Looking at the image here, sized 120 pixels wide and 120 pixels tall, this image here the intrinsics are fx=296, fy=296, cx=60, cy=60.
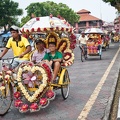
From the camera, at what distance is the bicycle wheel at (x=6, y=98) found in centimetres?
593

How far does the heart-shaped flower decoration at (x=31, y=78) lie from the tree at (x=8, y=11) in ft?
142

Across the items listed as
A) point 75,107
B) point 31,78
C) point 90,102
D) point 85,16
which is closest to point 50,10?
point 85,16

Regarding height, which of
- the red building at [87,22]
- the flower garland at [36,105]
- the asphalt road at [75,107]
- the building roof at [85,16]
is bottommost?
the asphalt road at [75,107]

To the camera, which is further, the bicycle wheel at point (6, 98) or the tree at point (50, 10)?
the tree at point (50, 10)

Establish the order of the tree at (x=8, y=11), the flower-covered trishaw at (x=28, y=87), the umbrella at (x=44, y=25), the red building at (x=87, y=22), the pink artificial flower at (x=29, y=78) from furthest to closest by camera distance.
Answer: the red building at (x=87, y=22) < the tree at (x=8, y=11) < the umbrella at (x=44, y=25) < the pink artificial flower at (x=29, y=78) < the flower-covered trishaw at (x=28, y=87)

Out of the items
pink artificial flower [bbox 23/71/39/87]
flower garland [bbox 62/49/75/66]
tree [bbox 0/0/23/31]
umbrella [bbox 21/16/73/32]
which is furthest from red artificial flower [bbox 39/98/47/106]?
tree [bbox 0/0/23/31]

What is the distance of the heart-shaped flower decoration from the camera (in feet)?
19.1

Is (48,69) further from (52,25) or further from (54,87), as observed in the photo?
(52,25)

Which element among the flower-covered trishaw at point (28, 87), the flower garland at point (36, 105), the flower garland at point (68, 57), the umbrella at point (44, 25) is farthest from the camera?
the flower garland at point (68, 57)

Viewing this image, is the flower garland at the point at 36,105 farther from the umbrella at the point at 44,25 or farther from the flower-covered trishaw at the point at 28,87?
the umbrella at the point at 44,25

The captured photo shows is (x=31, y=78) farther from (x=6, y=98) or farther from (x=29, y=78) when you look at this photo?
(x=6, y=98)

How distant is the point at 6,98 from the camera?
237 inches

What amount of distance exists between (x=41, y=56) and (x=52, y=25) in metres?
0.89

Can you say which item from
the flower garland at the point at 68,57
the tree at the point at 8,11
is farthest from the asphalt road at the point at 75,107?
the tree at the point at 8,11
